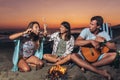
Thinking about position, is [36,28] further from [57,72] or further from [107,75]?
[107,75]

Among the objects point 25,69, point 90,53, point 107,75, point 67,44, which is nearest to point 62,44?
point 67,44

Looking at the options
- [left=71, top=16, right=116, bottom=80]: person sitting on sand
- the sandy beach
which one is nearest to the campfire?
the sandy beach

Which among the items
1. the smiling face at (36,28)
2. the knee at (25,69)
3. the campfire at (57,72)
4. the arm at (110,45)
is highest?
the smiling face at (36,28)

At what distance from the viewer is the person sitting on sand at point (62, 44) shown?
6926 mm

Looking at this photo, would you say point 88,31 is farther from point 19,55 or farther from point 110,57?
point 19,55

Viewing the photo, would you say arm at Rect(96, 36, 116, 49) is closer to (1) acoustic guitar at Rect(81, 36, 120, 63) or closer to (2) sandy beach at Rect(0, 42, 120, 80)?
(1) acoustic guitar at Rect(81, 36, 120, 63)

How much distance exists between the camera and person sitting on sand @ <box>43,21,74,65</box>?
6926 millimetres

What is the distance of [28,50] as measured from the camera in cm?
700

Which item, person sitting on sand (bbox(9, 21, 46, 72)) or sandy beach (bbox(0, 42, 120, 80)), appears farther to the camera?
person sitting on sand (bbox(9, 21, 46, 72))

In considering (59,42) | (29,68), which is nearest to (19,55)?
(29,68)

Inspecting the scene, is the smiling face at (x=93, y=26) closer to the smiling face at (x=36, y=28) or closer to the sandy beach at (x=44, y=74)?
the sandy beach at (x=44, y=74)

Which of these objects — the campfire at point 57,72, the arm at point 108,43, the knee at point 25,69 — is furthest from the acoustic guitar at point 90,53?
the knee at point 25,69

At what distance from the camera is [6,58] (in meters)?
8.36

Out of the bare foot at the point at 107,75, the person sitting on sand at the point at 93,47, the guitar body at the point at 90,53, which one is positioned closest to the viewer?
the bare foot at the point at 107,75
